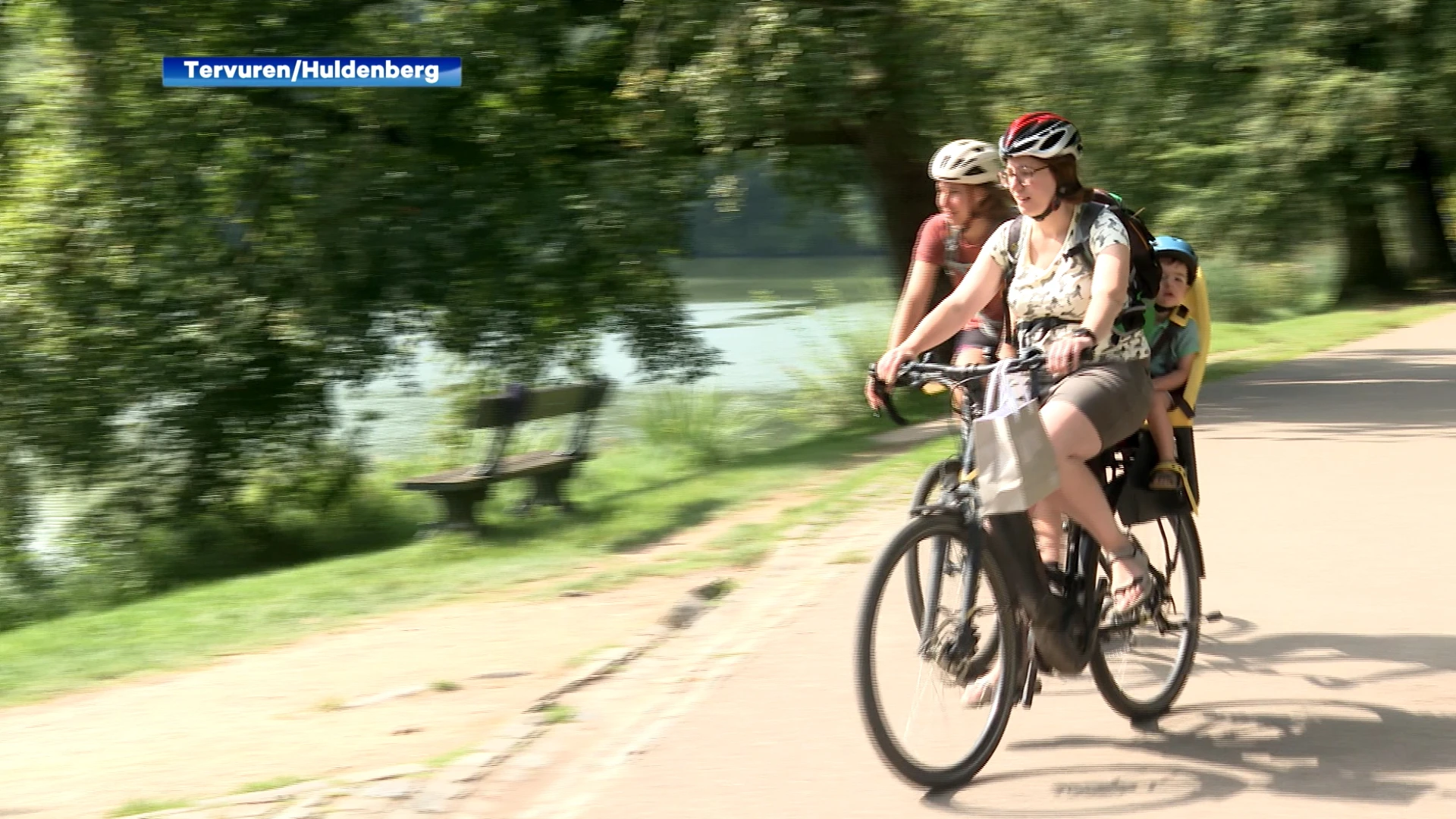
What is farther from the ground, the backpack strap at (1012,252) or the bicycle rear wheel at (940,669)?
the backpack strap at (1012,252)

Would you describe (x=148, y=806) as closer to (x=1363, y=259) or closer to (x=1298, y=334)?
(x=1298, y=334)

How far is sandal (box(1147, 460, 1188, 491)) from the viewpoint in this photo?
538 cm

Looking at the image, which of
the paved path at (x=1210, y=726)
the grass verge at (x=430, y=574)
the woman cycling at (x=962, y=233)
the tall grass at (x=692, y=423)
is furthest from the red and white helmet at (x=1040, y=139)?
the tall grass at (x=692, y=423)

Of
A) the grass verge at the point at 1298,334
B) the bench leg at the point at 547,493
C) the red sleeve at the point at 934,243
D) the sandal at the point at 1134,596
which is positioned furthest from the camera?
the grass verge at the point at 1298,334

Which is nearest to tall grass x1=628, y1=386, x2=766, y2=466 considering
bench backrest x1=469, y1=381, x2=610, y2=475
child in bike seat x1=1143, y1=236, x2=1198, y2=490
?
bench backrest x1=469, y1=381, x2=610, y2=475

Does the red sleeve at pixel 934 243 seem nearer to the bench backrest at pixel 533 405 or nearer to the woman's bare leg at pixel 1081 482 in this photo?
the woman's bare leg at pixel 1081 482

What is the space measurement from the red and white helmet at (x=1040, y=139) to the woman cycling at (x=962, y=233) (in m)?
0.97

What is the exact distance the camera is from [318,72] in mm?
13102

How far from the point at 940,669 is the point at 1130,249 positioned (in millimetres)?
1284

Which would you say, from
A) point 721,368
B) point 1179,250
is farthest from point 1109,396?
point 721,368

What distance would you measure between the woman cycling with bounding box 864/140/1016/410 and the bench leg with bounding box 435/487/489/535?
17.0 feet

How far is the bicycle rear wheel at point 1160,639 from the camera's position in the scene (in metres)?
5.08

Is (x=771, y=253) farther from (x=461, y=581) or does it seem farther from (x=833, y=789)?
(x=833, y=789)

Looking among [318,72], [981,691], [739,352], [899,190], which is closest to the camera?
[981,691]
